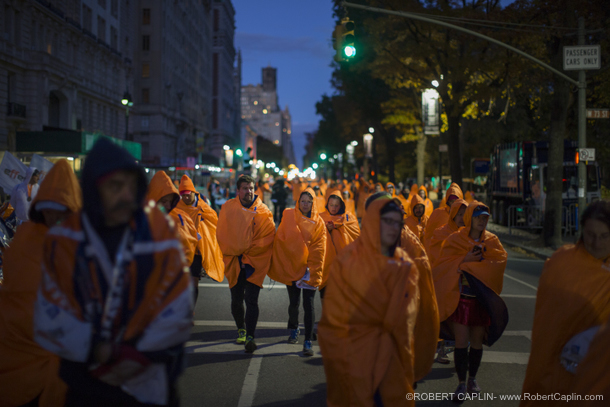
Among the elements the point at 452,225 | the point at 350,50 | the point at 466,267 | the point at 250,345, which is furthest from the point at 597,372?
the point at 350,50

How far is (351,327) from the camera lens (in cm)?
357

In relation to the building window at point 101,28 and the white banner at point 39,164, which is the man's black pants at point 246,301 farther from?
the building window at point 101,28

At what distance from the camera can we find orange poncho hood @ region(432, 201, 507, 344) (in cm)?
545

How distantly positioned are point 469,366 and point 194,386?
8.84 feet

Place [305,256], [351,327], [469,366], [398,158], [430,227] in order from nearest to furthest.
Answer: [351,327]
[469,366]
[305,256]
[430,227]
[398,158]

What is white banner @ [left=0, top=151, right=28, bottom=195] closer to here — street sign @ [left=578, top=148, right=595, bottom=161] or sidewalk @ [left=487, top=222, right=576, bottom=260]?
sidewalk @ [left=487, top=222, right=576, bottom=260]

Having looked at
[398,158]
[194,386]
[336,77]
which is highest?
[336,77]

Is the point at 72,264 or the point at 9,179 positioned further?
the point at 9,179

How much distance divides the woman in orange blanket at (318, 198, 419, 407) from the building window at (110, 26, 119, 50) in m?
54.0

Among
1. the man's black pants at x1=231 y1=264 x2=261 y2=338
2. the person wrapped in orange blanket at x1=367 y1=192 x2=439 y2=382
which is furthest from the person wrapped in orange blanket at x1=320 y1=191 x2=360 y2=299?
the person wrapped in orange blanket at x1=367 y1=192 x2=439 y2=382

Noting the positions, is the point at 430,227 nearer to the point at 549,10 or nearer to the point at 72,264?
the point at 72,264

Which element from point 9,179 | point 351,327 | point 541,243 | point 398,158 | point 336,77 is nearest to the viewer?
point 351,327

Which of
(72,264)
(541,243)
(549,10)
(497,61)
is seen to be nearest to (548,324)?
(72,264)

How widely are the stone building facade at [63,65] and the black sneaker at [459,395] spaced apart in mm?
33026
